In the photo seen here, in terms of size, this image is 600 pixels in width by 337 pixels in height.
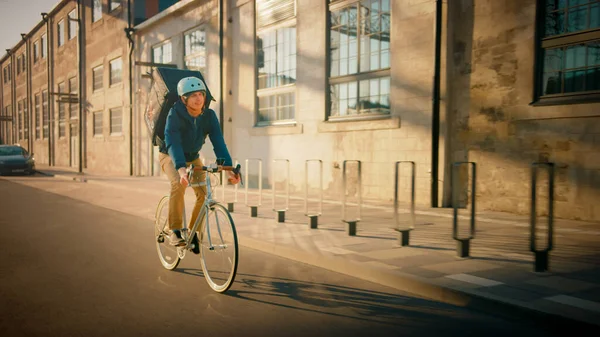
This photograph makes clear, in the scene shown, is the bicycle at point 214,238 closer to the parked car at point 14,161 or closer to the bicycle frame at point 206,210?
the bicycle frame at point 206,210

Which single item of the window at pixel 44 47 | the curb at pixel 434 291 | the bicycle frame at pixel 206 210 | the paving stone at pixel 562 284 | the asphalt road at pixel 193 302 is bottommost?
the asphalt road at pixel 193 302

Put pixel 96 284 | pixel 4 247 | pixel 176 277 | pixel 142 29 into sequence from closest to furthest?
pixel 96 284 < pixel 176 277 < pixel 4 247 < pixel 142 29

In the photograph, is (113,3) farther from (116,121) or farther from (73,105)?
(73,105)

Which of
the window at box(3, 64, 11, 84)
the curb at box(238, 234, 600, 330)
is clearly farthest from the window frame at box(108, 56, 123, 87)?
the window at box(3, 64, 11, 84)

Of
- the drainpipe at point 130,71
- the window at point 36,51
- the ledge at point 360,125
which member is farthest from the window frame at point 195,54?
the window at point 36,51

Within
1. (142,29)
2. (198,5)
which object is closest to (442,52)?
(198,5)

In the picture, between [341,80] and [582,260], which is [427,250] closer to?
[582,260]

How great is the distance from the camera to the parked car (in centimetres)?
2400

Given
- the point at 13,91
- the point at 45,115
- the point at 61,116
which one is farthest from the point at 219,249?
the point at 13,91

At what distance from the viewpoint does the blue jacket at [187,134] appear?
4.88m

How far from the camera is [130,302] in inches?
171

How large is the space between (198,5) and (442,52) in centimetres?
1161

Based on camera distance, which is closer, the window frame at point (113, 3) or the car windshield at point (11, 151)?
the car windshield at point (11, 151)

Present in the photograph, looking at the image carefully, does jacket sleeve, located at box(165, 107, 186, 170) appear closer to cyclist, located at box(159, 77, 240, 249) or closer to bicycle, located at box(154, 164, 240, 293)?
cyclist, located at box(159, 77, 240, 249)
